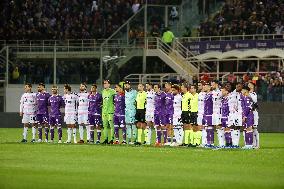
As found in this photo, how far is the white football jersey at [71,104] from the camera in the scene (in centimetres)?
3878

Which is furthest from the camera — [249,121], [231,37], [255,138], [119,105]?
[231,37]

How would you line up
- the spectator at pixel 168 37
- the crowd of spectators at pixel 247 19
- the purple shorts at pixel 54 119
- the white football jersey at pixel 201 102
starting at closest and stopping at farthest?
the white football jersey at pixel 201 102
the purple shorts at pixel 54 119
the crowd of spectators at pixel 247 19
the spectator at pixel 168 37

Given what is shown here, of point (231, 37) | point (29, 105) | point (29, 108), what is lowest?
point (29, 108)

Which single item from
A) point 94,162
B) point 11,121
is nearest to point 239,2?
point 11,121

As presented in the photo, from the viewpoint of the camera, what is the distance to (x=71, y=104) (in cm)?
3881

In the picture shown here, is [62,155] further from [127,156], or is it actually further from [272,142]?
[272,142]

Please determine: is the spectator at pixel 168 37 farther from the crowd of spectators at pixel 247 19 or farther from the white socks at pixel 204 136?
the white socks at pixel 204 136

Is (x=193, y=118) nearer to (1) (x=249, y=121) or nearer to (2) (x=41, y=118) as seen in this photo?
(1) (x=249, y=121)

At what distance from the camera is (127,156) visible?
30547 millimetres

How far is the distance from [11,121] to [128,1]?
1390 cm

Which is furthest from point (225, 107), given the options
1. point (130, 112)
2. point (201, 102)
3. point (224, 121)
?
point (130, 112)

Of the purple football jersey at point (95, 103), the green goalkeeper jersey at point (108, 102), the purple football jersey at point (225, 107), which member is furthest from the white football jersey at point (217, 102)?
the purple football jersey at point (95, 103)

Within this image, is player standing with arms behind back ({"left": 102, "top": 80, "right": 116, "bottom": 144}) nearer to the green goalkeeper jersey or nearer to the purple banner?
the green goalkeeper jersey

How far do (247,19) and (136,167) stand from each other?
30.8 metres
